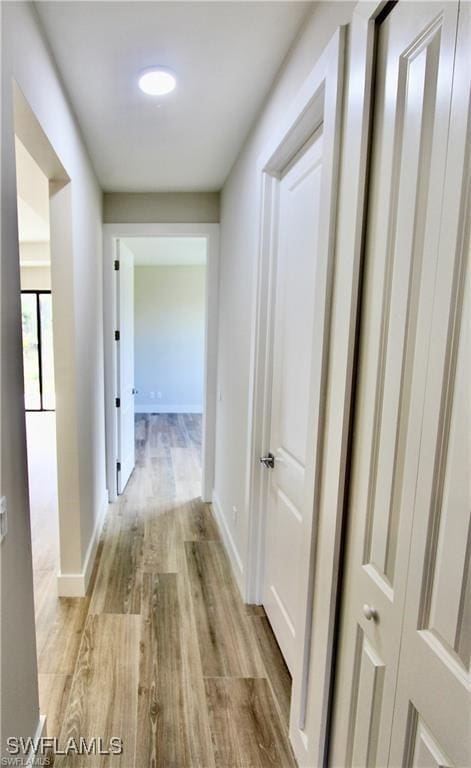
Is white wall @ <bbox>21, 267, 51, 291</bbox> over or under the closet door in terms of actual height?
over

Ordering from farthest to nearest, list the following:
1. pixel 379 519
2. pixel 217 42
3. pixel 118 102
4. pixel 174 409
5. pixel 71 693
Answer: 1. pixel 174 409
2. pixel 118 102
3. pixel 71 693
4. pixel 217 42
5. pixel 379 519

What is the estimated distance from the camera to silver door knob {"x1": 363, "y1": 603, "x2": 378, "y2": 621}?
897 millimetres

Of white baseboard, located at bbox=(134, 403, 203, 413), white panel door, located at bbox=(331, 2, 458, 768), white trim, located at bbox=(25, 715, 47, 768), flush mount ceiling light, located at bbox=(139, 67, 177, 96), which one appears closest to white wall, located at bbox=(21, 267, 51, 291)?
white baseboard, located at bbox=(134, 403, 203, 413)

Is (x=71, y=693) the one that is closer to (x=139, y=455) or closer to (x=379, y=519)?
(x=379, y=519)

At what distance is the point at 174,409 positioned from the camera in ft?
23.5

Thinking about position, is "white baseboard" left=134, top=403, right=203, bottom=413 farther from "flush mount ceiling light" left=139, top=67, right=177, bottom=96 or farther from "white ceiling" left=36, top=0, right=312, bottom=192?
"flush mount ceiling light" left=139, top=67, right=177, bottom=96

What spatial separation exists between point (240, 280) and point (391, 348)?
5.44 feet

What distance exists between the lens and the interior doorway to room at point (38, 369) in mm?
2447

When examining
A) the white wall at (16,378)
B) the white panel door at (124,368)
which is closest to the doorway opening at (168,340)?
the white panel door at (124,368)

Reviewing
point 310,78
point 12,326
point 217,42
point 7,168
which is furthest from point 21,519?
point 217,42

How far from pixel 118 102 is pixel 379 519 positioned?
7.04ft

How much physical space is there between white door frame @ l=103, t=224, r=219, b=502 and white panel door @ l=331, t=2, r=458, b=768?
2.32 metres

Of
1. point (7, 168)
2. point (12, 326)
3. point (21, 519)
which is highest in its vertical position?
point (7, 168)

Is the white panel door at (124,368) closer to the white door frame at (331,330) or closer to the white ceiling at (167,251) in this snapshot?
the white ceiling at (167,251)
